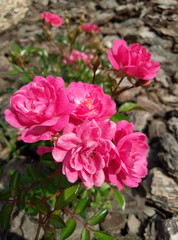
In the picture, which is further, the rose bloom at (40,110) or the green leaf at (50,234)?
the green leaf at (50,234)

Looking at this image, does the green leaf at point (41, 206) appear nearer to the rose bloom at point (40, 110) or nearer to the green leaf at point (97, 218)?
the green leaf at point (97, 218)

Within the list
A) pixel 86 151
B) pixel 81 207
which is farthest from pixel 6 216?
pixel 86 151

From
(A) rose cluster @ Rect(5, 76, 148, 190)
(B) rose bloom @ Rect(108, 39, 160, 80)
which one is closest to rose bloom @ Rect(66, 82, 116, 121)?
(A) rose cluster @ Rect(5, 76, 148, 190)

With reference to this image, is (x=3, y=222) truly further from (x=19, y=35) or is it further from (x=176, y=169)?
(x=19, y=35)

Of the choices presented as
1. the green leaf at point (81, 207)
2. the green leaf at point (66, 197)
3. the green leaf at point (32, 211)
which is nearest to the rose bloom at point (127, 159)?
the green leaf at point (66, 197)

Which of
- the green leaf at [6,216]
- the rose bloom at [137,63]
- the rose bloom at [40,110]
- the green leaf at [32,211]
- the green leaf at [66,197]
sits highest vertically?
the rose bloom at [40,110]

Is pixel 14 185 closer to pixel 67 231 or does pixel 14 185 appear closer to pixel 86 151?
pixel 67 231

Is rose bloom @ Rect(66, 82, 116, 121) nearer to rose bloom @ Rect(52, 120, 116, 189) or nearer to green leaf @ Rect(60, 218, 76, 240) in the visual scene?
rose bloom @ Rect(52, 120, 116, 189)

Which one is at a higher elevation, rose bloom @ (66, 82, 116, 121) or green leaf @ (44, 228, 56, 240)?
rose bloom @ (66, 82, 116, 121)
